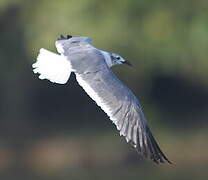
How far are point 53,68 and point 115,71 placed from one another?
7.00 meters

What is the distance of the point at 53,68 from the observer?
28.3 ft

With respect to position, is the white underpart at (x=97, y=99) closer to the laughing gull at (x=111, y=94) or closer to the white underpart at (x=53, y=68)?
the laughing gull at (x=111, y=94)

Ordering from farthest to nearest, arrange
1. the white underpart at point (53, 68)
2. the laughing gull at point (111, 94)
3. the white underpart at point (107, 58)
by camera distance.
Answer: the white underpart at point (107, 58) → the white underpart at point (53, 68) → the laughing gull at point (111, 94)

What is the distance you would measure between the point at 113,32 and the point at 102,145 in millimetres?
1465

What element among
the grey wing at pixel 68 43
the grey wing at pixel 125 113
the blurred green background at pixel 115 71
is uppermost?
the grey wing at pixel 68 43

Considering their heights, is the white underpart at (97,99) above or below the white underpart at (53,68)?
below

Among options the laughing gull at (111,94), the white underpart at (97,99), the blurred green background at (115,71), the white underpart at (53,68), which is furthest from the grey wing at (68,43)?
the blurred green background at (115,71)

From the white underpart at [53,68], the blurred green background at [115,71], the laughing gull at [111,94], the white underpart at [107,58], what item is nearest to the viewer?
the laughing gull at [111,94]

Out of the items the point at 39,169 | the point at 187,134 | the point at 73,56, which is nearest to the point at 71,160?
the point at 39,169

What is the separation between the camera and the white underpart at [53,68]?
8523 mm

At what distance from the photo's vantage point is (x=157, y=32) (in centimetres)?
1530

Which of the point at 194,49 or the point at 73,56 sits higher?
the point at 73,56

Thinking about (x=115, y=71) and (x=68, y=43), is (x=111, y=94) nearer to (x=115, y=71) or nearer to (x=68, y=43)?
(x=68, y=43)

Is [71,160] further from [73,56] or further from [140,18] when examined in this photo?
[73,56]
